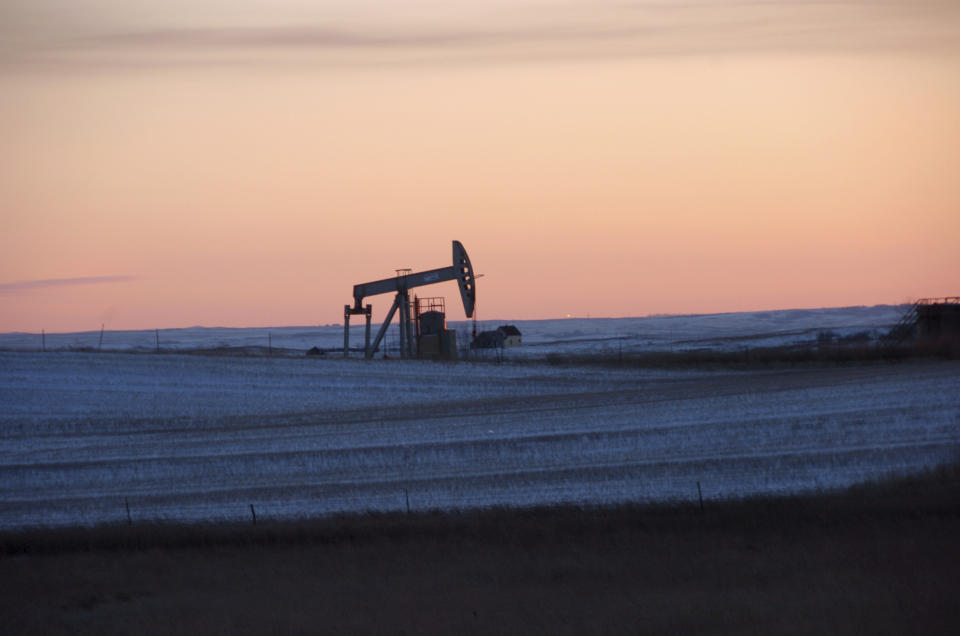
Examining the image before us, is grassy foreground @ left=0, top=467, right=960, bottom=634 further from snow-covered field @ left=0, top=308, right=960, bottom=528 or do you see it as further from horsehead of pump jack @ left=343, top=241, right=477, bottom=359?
horsehead of pump jack @ left=343, top=241, right=477, bottom=359

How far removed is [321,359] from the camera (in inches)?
1464

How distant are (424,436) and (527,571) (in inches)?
414

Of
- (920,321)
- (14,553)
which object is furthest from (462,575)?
(920,321)

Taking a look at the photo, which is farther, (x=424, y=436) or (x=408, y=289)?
(x=408, y=289)

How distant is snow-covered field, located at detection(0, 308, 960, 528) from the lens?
15.3 m

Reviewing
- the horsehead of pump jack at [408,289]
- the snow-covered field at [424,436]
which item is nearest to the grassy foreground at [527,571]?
the snow-covered field at [424,436]

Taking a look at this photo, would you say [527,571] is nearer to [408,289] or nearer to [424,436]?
[424,436]

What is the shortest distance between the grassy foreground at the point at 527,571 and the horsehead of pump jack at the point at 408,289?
25.2 meters

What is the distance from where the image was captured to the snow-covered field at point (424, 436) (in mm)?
15273

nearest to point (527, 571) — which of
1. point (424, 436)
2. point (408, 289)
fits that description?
point (424, 436)

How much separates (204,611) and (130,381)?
22.3 meters

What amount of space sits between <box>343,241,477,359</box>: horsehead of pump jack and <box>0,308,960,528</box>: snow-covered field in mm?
5891

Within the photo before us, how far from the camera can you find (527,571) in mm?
10211

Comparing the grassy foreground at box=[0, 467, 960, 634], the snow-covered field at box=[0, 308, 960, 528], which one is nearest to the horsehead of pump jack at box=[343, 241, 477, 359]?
the snow-covered field at box=[0, 308, 960, 528]
